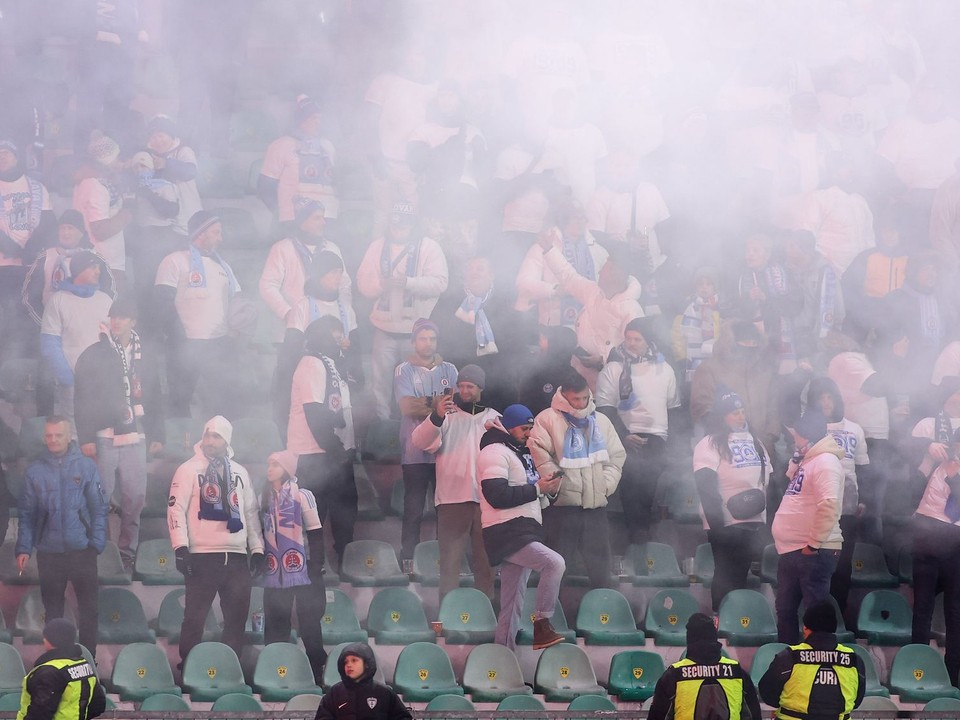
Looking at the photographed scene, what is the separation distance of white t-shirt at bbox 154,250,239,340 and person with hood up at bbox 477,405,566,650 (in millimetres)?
1472

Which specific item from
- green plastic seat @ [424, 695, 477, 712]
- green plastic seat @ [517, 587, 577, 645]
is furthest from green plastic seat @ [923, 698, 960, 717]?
green plastic seat @ [424, 695, 477, 712]

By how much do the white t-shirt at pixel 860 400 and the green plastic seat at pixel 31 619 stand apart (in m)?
3.21

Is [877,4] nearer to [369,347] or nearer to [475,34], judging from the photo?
[475,34]

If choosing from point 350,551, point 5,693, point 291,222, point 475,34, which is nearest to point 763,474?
point 350,551

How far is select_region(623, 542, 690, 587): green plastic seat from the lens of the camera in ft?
19.7

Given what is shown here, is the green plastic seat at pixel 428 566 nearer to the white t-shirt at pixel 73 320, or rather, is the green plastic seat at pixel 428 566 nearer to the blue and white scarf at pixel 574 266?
the blue and white scarf at pixel 574 266

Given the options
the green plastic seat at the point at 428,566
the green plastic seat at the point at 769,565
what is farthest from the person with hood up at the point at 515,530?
the green plastic seat at the point at 769,565

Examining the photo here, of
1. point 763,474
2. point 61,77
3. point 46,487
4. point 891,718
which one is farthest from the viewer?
point 61,77

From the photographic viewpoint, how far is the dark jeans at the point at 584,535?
18.8 ft

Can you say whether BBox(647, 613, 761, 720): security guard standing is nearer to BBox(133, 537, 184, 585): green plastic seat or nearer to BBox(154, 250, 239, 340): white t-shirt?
BBox(133, 537, 184, 585): green plastic seat

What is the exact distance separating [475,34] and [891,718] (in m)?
2.79

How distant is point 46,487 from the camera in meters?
5.42

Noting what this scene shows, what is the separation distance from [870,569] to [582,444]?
4.77ft

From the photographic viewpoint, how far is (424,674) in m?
5.36
